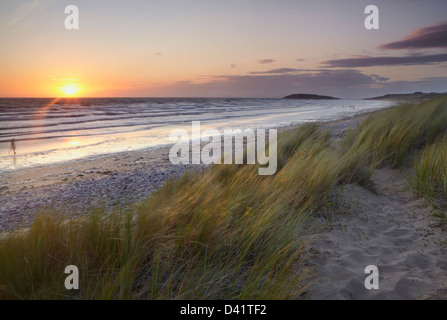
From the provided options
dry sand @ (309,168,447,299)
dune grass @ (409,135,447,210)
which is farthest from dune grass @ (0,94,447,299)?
dune grass @ (409,135,447,210)

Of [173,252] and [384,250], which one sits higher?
[173,252]

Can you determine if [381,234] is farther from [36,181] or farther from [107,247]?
[36,181]

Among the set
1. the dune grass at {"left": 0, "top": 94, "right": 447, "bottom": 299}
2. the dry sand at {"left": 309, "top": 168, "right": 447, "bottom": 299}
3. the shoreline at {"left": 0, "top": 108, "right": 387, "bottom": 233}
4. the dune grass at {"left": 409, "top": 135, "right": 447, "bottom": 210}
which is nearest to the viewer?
the dune grass at {"left": 0, "top": 94, "right": 447, "bottom": 299}

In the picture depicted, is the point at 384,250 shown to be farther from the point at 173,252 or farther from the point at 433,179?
the point at 173,252

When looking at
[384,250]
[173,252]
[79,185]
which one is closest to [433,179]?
[384,250]

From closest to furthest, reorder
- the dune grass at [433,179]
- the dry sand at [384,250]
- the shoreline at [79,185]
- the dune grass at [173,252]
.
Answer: the dune grass at [173,252] < the dry sand at [384,250] < the dune grass at [433,179] < the shoreline at [79,185]

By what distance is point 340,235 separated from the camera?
3324mm

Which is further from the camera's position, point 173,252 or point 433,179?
point 433,179

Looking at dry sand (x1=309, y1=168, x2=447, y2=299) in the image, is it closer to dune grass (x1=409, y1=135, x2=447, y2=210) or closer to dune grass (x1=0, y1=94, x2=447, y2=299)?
dune grass (x1=409, y1=135, x2=447, y2=210)

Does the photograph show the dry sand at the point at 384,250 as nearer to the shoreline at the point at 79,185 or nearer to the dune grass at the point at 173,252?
the dune grass at the point at 173,252

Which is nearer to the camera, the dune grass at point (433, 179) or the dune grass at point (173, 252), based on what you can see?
the dune grass at point (173, 252)

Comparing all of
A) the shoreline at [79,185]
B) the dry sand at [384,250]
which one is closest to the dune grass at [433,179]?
the dry sand at [384,250]
